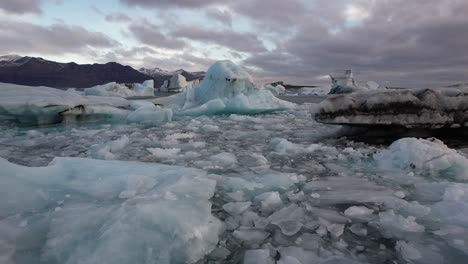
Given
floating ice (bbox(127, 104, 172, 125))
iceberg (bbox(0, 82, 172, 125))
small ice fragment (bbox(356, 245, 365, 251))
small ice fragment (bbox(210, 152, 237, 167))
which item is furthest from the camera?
floating ice (bbox(127, 104, 172, 125))

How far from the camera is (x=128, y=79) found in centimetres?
16338

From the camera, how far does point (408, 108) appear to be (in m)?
5.96

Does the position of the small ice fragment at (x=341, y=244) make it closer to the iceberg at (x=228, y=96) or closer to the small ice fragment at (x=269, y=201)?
the small ice fragment at (x=269, y=201)

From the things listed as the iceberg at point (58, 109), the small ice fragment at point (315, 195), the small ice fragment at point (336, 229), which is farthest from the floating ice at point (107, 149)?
the iceberg at point (58, 109)

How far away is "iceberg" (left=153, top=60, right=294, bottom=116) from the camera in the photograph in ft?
46.2

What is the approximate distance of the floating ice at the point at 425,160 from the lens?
11.8ft

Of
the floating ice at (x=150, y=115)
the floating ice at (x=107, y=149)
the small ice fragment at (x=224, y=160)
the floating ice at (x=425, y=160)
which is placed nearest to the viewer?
the floating ice at (x=425, y=160)

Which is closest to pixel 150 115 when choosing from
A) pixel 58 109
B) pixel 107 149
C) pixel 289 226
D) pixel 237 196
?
pixel 58 109

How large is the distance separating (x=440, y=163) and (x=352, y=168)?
966mm

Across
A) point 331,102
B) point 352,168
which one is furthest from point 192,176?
point 331,102

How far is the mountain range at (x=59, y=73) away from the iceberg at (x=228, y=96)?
137 m

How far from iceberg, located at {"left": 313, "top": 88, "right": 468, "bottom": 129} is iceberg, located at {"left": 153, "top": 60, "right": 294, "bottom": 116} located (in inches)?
324

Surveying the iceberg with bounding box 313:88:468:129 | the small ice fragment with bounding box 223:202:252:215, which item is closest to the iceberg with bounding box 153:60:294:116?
the iceberg with bounding box 313:88:468:129

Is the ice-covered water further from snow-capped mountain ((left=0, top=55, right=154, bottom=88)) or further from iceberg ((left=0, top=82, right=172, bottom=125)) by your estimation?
snow-capped mountain ((left=0, top=55, right=154, bottom=88))
